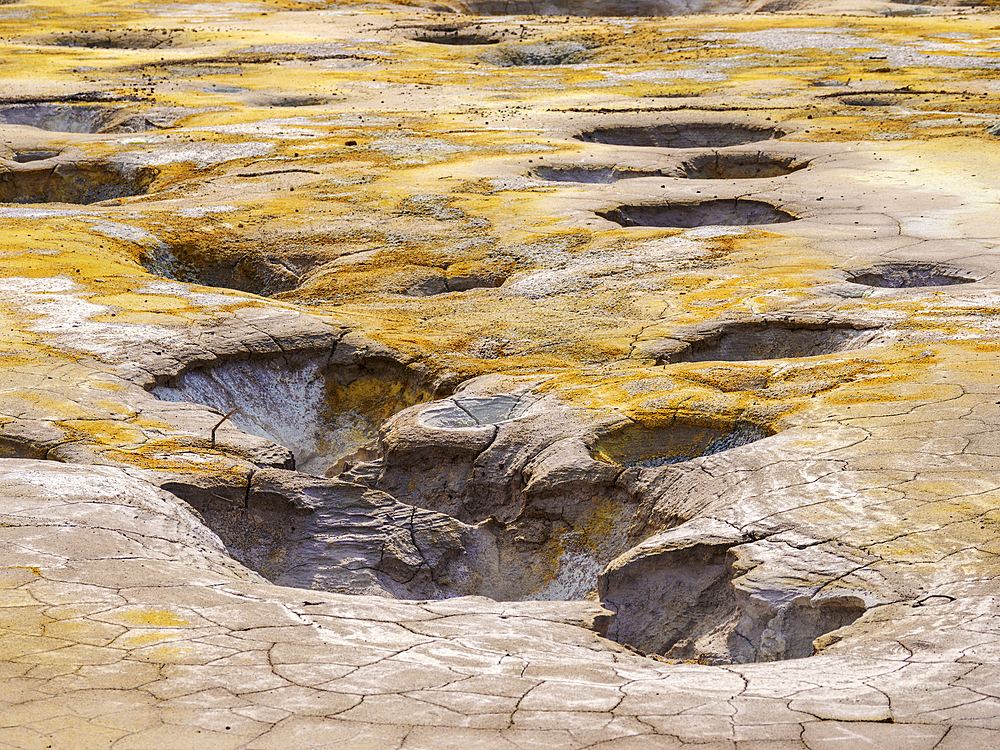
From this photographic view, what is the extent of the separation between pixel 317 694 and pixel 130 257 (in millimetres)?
7293

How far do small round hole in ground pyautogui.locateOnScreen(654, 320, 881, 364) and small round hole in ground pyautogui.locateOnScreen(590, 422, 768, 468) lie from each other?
136 centimetres

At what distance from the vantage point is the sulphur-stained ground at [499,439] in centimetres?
319

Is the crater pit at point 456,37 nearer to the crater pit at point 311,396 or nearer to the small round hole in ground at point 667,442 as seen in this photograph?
the crater pit at point 311,396

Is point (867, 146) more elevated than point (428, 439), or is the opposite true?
point (867, 146)

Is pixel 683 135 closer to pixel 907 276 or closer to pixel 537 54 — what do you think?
pixel 907 276

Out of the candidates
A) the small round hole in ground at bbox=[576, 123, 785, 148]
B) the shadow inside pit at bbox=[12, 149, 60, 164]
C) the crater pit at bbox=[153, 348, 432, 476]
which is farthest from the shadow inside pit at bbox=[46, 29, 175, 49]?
the crater pit at bbox=[153, 348, 432, 476]

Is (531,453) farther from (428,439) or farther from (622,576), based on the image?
(622,576)

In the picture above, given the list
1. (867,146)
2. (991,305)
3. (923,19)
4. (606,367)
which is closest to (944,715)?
(606,367)

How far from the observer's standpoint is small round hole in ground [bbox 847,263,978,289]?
845 cm

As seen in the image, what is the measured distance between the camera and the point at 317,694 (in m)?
3.12

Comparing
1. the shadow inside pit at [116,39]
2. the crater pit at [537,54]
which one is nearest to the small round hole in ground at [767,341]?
the crater pit at [537,54]

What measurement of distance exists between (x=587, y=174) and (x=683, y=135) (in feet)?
11.9

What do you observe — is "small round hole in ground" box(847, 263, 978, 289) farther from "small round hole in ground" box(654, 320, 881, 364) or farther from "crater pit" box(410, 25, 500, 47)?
"crater pit" box(410, 25, 500, 47)

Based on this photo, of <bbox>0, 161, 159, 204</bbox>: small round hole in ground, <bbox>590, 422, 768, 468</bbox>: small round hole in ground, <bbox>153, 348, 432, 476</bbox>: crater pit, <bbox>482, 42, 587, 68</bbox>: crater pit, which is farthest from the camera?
<bbox>482, 42, 587, 68</bbox>: crater pit
